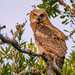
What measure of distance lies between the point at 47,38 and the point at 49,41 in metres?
0.16

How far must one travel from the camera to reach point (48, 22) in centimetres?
697

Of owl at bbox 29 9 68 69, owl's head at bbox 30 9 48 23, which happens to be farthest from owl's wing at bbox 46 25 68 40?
owl's head at bbox 30 9 48 23

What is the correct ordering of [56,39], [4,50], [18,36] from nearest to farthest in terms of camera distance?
[18,36] → [4,50] → [56,39]

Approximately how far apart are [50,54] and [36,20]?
6.24 feet

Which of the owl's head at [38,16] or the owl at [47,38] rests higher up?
the owl's head at [38,16]

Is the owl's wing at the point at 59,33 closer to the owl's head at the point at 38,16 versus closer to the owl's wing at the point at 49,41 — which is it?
the owl's wing at the point at 49,41

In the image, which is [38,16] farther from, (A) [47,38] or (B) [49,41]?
(B) [49,41]

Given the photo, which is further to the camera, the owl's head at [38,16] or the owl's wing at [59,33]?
the owl's head at [38,16]

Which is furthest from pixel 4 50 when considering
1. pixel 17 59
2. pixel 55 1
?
pixel 55 1

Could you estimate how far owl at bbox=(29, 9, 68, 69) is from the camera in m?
5.25

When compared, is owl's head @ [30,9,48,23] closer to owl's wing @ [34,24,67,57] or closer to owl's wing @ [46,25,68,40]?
owl's wing @ [34,24,67,57]

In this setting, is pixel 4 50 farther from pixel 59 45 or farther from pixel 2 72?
pixel 59 45

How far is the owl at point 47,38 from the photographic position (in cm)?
525

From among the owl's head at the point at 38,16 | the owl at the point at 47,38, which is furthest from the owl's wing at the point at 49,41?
the owl's head at the point at 38,16
